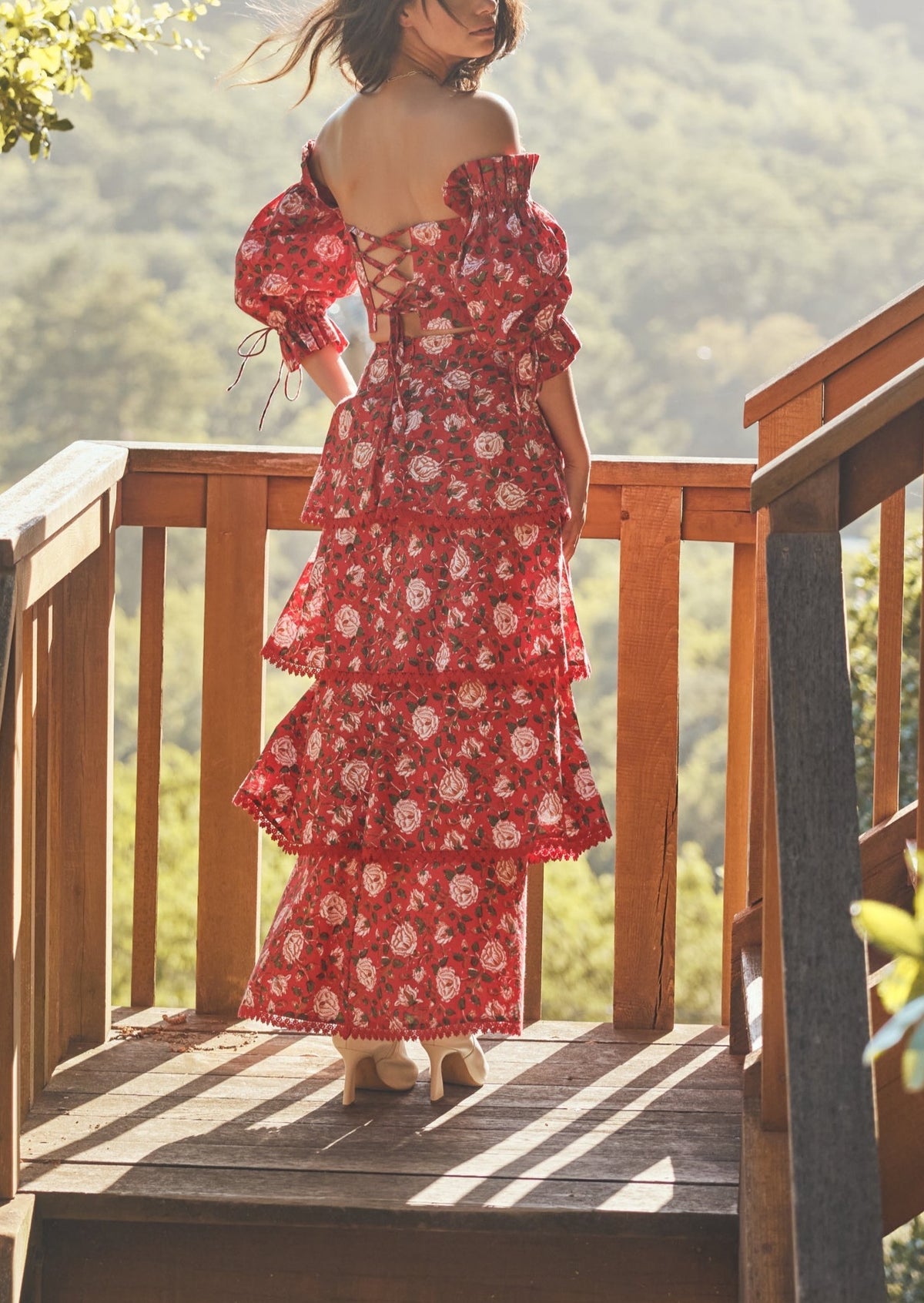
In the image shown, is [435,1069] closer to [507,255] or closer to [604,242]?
[507,255]

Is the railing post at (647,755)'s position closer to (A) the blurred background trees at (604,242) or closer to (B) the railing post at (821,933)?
(B) the railing post at (821,933)

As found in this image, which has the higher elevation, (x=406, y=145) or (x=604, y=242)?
(x=604, y=242)

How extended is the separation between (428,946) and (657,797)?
634 mm

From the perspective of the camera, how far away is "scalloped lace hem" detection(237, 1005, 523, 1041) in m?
2.30

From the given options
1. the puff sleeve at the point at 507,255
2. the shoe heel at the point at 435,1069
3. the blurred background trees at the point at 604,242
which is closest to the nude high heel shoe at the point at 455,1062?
the shoe heel at the point at 435,1069

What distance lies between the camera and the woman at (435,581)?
2250 mm

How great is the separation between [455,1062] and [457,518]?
885mm

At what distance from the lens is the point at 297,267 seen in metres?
2.51

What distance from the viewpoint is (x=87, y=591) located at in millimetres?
2623

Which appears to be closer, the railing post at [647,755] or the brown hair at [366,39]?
the brown hair at [366,39]

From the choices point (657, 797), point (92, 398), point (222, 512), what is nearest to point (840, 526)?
point (657, 797)

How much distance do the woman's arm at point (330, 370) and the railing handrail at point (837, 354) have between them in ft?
2.24

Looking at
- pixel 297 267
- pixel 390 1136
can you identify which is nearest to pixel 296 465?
pixel 297 267

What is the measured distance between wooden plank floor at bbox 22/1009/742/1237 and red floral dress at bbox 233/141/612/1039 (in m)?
0.15
